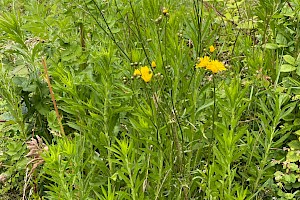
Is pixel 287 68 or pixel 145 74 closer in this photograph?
pixel 145 74

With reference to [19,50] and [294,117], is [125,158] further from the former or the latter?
[294,117]

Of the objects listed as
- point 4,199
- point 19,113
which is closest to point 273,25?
point 19,113

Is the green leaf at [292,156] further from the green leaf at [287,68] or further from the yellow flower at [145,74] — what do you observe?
the yellow flower at [145,74]

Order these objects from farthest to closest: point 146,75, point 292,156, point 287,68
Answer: point 287,68
point 292,156
point 146,75

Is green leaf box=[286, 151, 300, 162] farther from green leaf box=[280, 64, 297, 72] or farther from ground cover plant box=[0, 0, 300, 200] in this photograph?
green leaf box=[280, 64, 297, 72]

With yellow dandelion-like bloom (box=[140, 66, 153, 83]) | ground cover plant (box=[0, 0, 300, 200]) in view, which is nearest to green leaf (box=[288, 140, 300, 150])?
ground cover plant (box=[0, 0, 300, 200])

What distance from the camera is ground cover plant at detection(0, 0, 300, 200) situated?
148cm

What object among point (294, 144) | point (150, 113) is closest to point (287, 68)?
point (294, 144)

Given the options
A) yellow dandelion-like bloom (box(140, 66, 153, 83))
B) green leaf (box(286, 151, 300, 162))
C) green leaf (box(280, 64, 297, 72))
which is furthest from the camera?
green leaf (box(280, 64, 297, 72))

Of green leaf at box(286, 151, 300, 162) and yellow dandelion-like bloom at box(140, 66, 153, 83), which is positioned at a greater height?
yellow dandelion-like bloom at box(140, 66, 153, 83)

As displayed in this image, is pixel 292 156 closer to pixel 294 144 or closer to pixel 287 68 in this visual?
pixel 294 144

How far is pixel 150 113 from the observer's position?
1453 mm

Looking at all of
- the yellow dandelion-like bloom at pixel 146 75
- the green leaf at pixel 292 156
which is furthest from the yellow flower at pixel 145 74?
the green leaf at pixel 292 156

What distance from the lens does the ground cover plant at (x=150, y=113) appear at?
1477 millimetres
